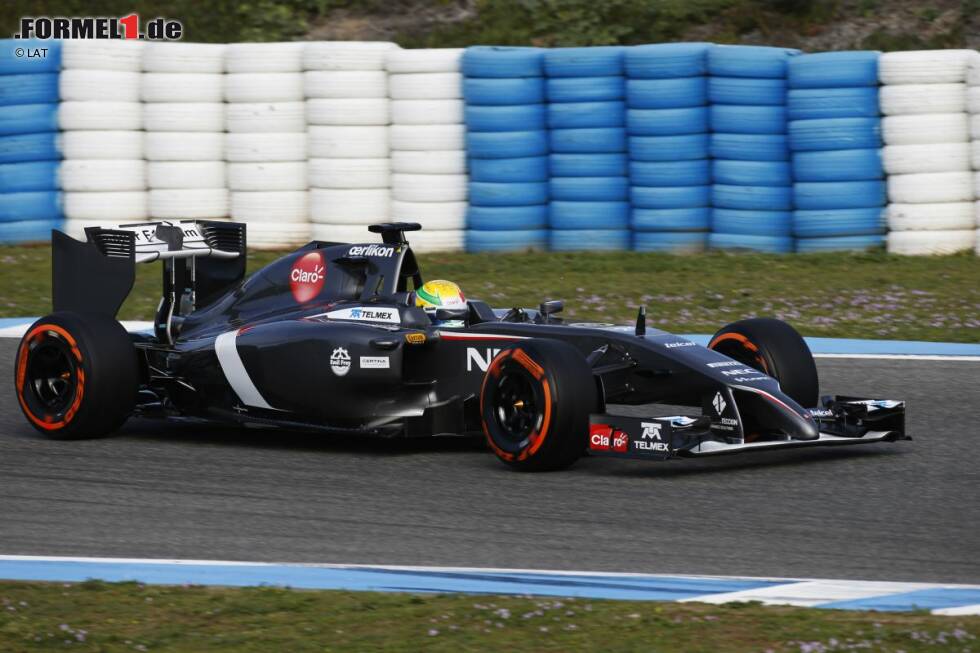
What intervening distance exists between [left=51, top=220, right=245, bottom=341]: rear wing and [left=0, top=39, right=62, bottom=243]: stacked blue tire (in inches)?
263

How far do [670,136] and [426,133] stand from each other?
8.08 ft

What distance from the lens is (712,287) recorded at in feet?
50.0

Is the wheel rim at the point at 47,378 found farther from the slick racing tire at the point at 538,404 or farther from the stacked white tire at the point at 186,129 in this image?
the stacked white tire at the point at 186,129

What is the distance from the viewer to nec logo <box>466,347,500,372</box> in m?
8.74

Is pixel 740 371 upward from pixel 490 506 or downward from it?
upward

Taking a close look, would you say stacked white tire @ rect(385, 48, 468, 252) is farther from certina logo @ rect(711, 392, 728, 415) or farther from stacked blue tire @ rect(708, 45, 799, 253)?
certina logo @ rect(711, 392, 728, 415)

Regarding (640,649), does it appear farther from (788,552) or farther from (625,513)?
(625,513)

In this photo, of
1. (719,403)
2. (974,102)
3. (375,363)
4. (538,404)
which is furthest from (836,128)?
(538,404)

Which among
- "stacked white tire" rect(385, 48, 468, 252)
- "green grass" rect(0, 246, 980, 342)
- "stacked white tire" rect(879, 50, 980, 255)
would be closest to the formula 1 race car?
"green grass" rect(0, 246, 980, 342)

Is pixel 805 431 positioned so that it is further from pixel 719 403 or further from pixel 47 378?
pixel 47 378

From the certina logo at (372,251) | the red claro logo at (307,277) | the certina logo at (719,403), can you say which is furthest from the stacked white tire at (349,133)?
the certina logo at (719,403)

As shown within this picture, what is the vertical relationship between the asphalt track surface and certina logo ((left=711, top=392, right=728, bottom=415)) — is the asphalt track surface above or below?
below

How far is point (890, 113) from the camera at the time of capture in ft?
50.5

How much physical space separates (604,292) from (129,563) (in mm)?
9061
